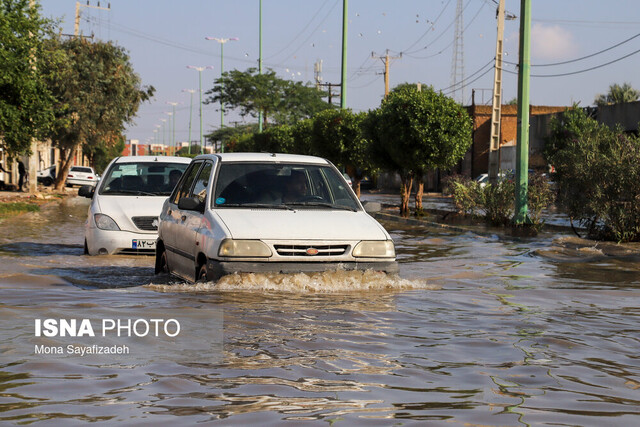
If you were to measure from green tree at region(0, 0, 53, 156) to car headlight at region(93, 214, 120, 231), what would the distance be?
13.8 metres

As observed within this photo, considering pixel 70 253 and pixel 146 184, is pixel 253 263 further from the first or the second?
pixel 70 253

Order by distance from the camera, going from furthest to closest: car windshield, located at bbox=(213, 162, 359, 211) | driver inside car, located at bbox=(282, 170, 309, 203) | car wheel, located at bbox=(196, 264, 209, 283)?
1. driver inside car, located at bbox=(282, 170, 309, 203)
2. car windshield, located at bbox=(213, 162, 359, 211)
3. car wheel, located at bbox=(196, 264, 209, 283)

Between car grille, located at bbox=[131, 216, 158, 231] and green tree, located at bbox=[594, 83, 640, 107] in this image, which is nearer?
car grille, located at bbox=[131, 216, 158, 231]

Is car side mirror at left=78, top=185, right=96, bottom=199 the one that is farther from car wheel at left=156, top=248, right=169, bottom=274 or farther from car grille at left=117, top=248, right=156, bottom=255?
car wheel at left=156, top=248, right=169, bottom=274

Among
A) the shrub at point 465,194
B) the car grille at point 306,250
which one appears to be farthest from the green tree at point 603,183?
the car grille at point 306,250

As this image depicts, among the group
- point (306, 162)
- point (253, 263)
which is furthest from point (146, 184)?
point (253, 263)

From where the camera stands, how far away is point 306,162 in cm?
A: 1019

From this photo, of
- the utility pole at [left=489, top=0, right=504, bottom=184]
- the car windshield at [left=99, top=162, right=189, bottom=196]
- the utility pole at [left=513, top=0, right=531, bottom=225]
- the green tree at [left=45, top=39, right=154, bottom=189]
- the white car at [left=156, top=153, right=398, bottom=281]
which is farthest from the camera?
the green tree at [left=45, top=39, right=154, bottom=189]

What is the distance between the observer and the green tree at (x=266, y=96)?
72875 mm

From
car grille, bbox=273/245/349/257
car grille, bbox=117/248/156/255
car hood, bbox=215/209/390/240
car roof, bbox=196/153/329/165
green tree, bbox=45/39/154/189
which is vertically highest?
green tree, bbox=45/39/154/189

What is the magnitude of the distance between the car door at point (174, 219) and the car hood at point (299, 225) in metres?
1.15

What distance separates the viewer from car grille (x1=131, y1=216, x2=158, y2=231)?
43.1ft

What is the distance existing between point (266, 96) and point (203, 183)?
63933 mm

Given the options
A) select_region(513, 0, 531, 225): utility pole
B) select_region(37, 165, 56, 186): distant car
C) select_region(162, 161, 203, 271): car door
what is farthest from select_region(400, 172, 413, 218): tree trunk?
select_region(37, 165, 56, 186): distant car
